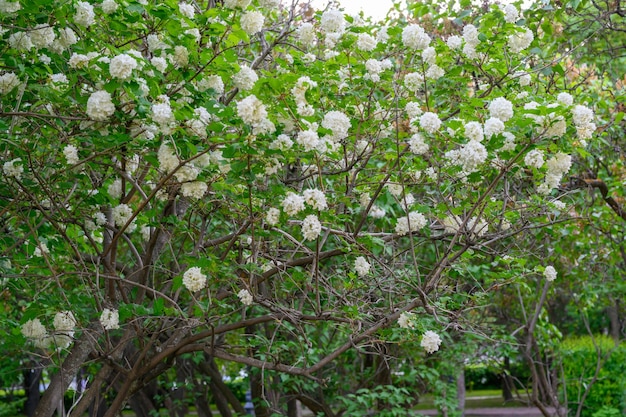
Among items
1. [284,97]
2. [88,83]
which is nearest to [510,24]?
[284,97]

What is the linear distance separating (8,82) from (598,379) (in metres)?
9.68

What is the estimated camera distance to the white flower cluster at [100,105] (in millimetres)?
3410

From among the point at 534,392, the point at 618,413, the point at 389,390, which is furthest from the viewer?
the point at 618,413

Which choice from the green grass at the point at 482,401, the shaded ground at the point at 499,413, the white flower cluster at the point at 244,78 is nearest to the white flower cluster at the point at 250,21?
the white flower cluster at the point at 244,78

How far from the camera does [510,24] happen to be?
4.23 m

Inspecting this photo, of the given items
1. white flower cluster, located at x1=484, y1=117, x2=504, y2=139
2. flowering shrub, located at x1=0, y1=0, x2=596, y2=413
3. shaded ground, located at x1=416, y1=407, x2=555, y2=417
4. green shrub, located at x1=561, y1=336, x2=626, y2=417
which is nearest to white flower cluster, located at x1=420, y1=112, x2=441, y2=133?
flowering shrub, located at x1=0, y1=0, x2=596, y2=413

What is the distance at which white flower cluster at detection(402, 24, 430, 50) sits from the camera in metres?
4.19

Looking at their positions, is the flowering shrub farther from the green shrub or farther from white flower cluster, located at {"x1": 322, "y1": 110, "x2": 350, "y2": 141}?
the green shrub

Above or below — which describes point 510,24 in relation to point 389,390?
above

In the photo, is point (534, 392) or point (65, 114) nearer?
point (65, 114)

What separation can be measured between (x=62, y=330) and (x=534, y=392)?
5.90 m

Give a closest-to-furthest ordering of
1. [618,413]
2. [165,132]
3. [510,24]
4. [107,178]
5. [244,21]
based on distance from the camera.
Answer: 1. [165,132]
2. [244,21]
3. [510,24]
4. [107,178]
5. [618,413]

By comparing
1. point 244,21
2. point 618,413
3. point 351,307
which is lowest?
point 618,413

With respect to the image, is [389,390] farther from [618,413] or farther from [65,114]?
[618,413]
